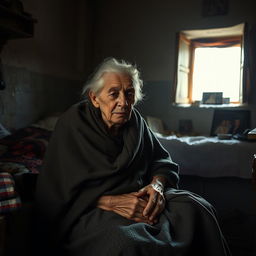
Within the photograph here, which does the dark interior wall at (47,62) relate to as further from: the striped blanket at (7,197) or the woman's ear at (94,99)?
the striped blanket at (7,197)

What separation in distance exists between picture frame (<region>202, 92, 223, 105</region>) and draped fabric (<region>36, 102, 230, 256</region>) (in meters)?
2.79

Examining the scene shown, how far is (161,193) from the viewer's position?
1527 millimetres

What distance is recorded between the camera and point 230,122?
3979 mm

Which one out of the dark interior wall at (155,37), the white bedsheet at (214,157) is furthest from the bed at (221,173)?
the dark interior wall at (155,37)

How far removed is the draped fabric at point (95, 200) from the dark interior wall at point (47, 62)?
77.3 inches

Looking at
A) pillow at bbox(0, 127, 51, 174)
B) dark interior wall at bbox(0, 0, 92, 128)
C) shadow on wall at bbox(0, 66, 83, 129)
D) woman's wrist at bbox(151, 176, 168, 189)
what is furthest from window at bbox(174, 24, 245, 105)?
woman's wrist at bbox(151, 176, 168, 189)

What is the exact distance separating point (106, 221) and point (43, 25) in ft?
10.4

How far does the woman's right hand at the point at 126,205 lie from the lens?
1.38 meters

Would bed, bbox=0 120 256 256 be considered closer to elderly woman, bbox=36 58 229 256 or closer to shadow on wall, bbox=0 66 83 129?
shadow on wall, bbox=0 66 83 129

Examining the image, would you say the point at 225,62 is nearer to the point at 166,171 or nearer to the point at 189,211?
the point at 166,171

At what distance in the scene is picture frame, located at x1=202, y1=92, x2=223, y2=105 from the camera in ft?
13.6

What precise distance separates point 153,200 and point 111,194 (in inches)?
8.3

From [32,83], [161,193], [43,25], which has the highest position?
[43,25]

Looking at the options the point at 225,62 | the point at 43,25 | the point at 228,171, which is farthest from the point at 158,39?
the point at 228,171
